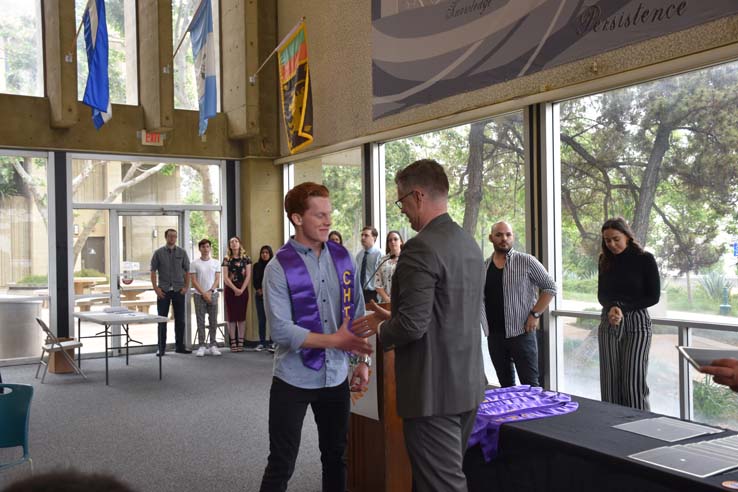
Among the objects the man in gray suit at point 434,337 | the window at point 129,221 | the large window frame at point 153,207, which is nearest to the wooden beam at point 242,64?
the large window frame at point 153,207

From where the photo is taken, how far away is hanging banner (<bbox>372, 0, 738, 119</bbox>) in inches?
211

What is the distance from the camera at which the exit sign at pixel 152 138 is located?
1077 cm

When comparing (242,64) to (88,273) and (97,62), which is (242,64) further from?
(88,273)

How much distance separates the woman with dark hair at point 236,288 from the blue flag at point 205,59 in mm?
2006

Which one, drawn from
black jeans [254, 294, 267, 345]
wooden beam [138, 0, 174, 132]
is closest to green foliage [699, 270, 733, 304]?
black jeans [254, 294, 267, 345]

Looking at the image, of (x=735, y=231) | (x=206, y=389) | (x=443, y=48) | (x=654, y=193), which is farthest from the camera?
(x=206, y=389)

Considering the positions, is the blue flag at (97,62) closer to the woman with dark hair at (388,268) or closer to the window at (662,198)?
the woman with dark hair at (388,268)

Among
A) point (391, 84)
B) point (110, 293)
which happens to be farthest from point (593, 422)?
point (110, 293)

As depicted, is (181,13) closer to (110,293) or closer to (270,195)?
(270,195)

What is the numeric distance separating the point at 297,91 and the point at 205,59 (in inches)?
69.7

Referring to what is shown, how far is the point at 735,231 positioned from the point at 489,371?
3101 millimetres

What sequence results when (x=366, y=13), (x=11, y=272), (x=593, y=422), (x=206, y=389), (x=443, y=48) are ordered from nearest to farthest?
(x=593, y=422) < (x=443, y=48) < (x=206, y=389) < (x=366, y=13) < (x=11, y=272)

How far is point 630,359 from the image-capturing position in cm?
491

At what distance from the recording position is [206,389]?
7.95 meters
